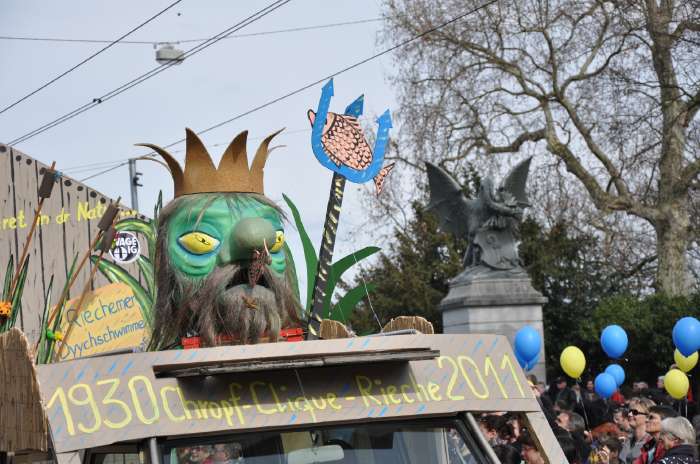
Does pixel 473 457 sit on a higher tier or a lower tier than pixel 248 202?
lower

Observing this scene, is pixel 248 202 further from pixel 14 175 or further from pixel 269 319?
pixel 14 175

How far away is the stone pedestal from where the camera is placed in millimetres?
22047

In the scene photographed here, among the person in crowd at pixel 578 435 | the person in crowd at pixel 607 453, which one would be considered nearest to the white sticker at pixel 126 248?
the person in crowd at pixel 578 435

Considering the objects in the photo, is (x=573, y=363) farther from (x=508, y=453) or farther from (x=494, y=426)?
(x=508, y=453)

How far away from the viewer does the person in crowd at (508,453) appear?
22.9 feet

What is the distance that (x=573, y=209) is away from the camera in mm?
30219

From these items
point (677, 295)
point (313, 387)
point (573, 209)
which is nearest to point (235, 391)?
point (313, 387)

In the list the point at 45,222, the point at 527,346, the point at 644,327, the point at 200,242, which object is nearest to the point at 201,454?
the point at 200,242

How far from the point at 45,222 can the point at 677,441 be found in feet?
33.5

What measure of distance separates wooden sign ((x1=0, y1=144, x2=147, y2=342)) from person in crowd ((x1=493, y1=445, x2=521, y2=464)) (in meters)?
7.48

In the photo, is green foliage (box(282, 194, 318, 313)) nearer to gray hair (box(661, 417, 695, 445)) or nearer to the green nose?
the green nose

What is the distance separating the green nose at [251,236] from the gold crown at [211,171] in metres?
0.60

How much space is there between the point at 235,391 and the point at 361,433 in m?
0.51

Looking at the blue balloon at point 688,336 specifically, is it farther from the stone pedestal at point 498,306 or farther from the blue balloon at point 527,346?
the stone pedestal at point 498,306
